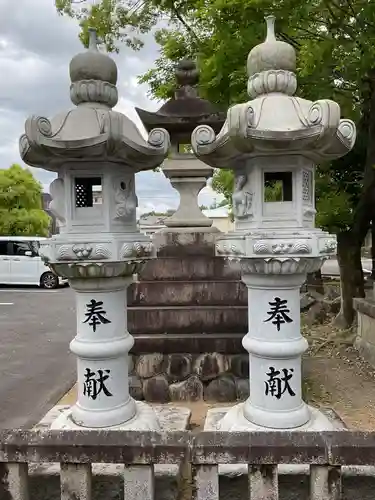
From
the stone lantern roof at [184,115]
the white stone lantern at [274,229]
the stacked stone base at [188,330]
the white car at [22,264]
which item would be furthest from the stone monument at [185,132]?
the white car at [22,264]

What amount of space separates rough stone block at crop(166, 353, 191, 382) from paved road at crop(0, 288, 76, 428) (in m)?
1.48

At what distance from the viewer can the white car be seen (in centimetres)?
1672

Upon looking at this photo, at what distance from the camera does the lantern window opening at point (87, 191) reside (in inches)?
141

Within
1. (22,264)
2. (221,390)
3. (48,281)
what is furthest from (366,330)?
(22,264)

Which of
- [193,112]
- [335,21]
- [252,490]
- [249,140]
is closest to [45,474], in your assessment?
[252,490]

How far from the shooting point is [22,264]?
55.1ft

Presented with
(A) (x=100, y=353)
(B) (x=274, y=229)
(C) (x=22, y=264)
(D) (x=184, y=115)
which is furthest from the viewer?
(C) (x=22, y=264)

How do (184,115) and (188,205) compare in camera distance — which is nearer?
(184,115)

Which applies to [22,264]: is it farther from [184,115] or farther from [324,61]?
[324,61]

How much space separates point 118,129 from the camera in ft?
10.5

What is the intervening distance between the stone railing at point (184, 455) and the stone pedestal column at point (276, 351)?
114cm

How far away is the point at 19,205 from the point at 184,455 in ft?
77.0

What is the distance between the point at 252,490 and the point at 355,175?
7472 millimetres

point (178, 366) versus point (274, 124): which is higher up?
point (274, 124)
